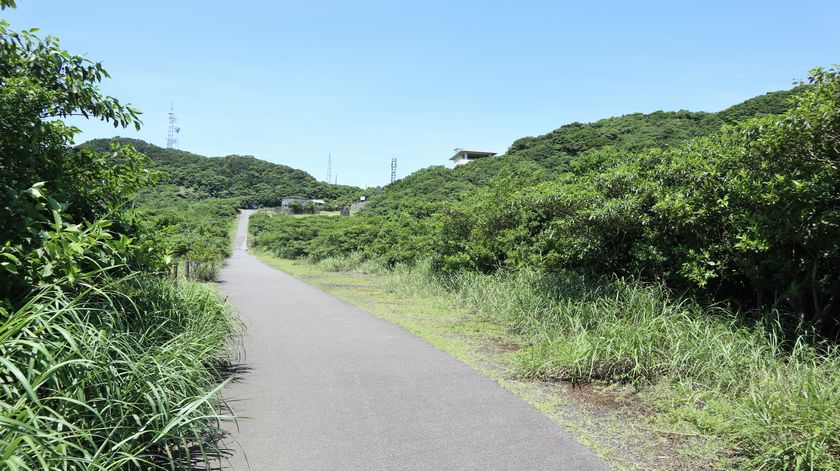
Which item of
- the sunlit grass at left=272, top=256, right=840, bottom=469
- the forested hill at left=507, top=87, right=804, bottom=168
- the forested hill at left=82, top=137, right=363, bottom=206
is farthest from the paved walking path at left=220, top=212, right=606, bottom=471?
the forested hill at left=82, top=137, right=363, bottom=206

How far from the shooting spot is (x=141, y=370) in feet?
12.1

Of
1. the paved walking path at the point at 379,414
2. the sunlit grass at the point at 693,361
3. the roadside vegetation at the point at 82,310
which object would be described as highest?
the roadside vegetation at the point at 82,310

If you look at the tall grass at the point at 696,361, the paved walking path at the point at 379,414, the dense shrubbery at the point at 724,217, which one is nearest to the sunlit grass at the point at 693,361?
the tall grass at the point at 696,361

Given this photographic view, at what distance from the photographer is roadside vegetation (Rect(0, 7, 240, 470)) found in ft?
9.84

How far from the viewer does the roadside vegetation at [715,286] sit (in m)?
4.58

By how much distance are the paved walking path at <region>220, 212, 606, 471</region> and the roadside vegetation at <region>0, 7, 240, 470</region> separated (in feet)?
1.64

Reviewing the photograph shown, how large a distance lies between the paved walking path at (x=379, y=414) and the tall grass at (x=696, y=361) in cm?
120

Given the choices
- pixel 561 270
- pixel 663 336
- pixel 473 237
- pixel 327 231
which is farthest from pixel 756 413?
pixel 327 231

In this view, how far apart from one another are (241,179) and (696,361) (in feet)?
373

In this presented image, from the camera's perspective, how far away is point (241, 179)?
110688 mm

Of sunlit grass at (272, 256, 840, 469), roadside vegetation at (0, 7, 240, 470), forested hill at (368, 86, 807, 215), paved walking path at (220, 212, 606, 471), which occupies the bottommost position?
paved walking path at (220, 212, 606, 471)

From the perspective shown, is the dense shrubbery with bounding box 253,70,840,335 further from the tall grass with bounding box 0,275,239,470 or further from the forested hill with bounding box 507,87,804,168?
the forested hill with bounding box 507,87,804,168

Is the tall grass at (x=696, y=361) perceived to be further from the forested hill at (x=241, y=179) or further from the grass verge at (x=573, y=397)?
the forested hill at (x=241, y=179)

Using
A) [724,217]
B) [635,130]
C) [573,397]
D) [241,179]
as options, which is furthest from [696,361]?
[241,179]
